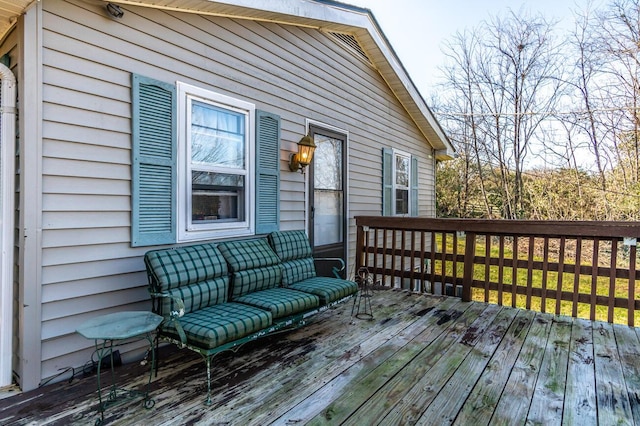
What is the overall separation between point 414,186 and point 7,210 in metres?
6.93

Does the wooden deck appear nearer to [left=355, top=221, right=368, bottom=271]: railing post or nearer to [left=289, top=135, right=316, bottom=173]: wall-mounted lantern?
[left=355, top=221, right=368, bottom=271]: railing post

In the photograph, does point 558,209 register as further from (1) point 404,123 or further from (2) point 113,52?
(2) point 113,52

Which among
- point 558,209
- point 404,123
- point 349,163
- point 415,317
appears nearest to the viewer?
point 415,317

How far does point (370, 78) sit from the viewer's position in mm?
6219

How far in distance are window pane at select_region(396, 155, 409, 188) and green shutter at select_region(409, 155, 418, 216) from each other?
0.22 m

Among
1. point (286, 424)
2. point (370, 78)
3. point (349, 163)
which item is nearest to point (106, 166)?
point (286, 424)

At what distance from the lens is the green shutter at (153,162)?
2.76 m

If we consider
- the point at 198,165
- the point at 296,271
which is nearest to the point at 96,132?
the point at 198,165

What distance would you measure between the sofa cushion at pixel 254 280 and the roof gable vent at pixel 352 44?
376 cm

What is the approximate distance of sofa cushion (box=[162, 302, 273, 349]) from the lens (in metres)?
2.22

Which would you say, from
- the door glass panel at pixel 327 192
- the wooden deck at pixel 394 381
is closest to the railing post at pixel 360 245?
the door glass panel at pixel 327 192

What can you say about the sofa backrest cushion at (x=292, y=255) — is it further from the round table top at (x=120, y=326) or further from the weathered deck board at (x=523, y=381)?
the weathered deck board at (x=523, y=381)

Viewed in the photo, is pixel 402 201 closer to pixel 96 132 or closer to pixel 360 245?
pixel 360 245

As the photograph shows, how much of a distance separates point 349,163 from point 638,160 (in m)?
7.95
